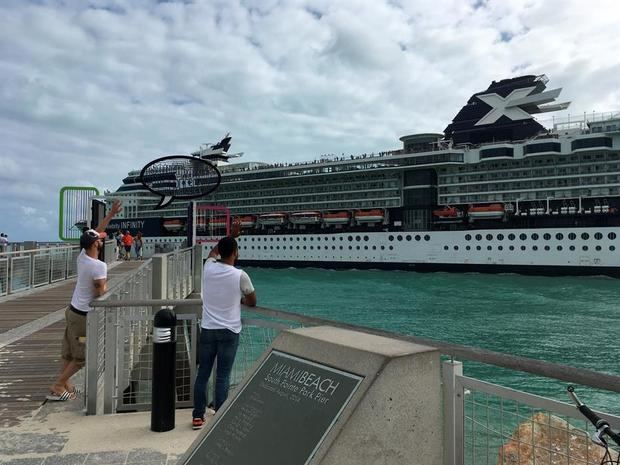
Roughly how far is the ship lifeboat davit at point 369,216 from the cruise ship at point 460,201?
0.12 metres

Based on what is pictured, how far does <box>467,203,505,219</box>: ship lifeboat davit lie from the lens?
113 ft

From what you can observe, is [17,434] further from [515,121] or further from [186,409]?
[515,121]

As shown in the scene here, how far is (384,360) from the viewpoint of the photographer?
6.89 feet

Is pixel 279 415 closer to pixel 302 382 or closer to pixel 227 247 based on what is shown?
pixel 302 382

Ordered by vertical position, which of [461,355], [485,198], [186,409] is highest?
[485,198]

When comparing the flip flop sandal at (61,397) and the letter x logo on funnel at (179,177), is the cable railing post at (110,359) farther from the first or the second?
the letter x logo on funnel at (179,177)

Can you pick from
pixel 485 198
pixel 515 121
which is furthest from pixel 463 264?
pixel 515 121

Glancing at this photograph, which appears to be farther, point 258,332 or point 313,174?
point 313,174

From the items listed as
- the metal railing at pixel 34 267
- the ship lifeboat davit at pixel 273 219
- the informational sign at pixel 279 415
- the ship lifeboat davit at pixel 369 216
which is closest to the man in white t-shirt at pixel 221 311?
the informational sign at pixel 279 415

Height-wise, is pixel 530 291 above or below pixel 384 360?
below

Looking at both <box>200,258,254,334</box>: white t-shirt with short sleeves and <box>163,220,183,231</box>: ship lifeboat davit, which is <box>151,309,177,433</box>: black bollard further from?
<box>163,220,183,231</box>: ship lifeboat davit

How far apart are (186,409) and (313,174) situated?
1628 inches

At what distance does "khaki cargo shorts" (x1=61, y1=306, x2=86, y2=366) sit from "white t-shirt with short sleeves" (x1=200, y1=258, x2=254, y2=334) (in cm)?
126

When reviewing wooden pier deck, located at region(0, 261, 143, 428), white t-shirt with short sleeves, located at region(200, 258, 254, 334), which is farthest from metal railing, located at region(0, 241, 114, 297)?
white t-shirt with short sleeves, located at region(200, 258, 254, 334)
